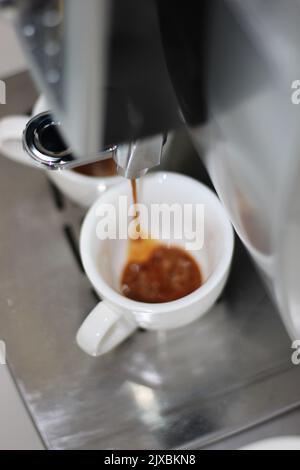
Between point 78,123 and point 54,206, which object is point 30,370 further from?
point 78,123

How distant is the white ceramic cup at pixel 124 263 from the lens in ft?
1.24

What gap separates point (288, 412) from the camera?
0.41 m

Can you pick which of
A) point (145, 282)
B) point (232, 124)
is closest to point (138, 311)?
point (145, 282)

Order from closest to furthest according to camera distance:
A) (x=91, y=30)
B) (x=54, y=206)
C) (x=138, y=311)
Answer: (x=91, y=30) → (x=138, y=311) → (x=54, y=206)

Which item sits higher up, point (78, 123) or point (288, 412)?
point (78, 123)

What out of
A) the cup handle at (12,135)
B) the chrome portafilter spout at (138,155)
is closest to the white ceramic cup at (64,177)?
the cup handle at (12,135)

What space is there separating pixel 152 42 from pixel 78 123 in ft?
0.13

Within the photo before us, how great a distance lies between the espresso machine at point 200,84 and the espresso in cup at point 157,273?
18 centimetres

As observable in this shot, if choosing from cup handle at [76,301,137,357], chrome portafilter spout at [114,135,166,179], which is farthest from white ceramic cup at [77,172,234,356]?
chrome portafilter spout at [114,135,166,179]

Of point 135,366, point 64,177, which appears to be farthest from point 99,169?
point 135,366

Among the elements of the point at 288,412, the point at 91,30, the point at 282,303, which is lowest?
the point at 288,412

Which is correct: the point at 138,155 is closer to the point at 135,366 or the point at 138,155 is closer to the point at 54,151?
the point at 54,151

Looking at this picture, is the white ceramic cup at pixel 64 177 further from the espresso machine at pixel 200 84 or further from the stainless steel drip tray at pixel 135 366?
the espresso machine at pixel 200 84

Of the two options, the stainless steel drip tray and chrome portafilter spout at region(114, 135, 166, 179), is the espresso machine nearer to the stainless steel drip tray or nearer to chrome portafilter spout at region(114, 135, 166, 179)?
chrome portafilter spout at region(114, 135, 166, 179)
